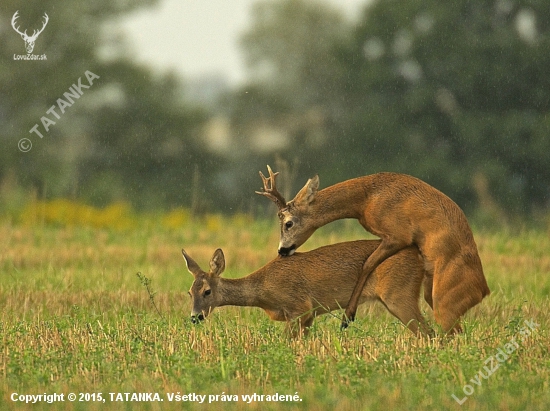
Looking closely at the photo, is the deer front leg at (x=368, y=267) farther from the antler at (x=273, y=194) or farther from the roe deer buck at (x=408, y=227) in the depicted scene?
the antler at (x=273, y=194)

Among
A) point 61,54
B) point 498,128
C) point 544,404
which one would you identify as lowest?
point 544,404

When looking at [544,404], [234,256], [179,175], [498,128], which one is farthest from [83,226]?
[544,404]

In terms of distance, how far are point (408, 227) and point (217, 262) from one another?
2000mm

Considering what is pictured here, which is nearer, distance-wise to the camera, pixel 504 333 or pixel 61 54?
pixel 504 333

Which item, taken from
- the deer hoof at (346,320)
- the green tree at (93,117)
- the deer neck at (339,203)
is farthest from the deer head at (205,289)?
the green tree at (93,117)

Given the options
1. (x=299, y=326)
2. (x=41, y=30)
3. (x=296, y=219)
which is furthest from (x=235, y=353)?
(x=41, y=30)

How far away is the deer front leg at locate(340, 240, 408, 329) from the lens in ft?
34.8

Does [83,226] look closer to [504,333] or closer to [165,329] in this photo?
[165,329]

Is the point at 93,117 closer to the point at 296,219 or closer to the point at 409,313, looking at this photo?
the point at 296,219

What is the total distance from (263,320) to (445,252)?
2.41 m

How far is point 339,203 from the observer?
36.5ft

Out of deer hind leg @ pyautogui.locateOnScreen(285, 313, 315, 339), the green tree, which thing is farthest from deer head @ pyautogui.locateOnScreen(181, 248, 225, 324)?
the green tree

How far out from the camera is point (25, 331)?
408 inches

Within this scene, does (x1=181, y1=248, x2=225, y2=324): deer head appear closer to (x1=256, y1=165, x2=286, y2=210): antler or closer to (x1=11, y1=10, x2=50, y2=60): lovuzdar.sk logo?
(x1=256, y1=165, x2=286, y2=210): antler
